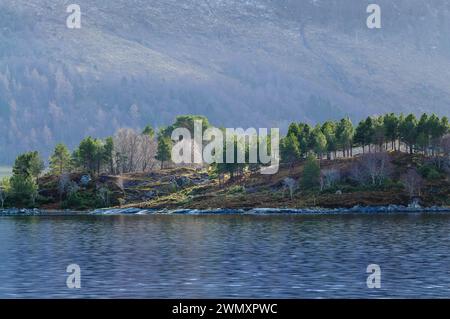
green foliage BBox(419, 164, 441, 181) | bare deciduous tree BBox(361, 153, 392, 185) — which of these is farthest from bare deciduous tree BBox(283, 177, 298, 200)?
green foliage BBox(419, 164, 441, 181)

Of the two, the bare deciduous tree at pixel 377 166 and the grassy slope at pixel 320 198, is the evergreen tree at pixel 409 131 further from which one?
the bare deciduous tree at pixel 377 166

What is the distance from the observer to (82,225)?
138250 millimetres

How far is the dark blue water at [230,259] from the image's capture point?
61500 mm

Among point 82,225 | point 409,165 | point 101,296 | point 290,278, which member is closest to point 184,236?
point 82,225

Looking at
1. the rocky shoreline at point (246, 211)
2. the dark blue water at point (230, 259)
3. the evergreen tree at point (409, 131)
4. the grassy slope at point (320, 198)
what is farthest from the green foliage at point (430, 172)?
the dark blue water at point (230, 259)

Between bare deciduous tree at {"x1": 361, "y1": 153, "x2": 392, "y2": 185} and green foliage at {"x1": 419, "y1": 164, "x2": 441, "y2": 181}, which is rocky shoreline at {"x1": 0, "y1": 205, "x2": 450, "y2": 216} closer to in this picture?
green foliage at {"x1": 419, "y1": 164, "x2": 441, "y2": 181}

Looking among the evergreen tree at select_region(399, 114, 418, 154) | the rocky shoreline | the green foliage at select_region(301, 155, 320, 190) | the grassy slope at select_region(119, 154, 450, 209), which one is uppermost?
the evergreen tree at select_region(399, 114, 418, 154)

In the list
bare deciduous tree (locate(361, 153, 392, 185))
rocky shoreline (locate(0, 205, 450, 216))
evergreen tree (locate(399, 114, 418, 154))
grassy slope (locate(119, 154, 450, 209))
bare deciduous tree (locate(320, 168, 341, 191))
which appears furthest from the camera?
evergreen tree (locate(399, 114, 418, 154))

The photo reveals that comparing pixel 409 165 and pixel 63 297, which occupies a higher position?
pixel 409 165

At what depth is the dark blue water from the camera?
61500 millimetres

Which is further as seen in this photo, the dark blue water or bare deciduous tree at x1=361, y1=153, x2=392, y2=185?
bare deciduous tree at x1=361, y1=153, x2=392, y2=185

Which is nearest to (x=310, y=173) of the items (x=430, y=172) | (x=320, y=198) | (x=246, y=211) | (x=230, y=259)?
(x=320, y=198)
